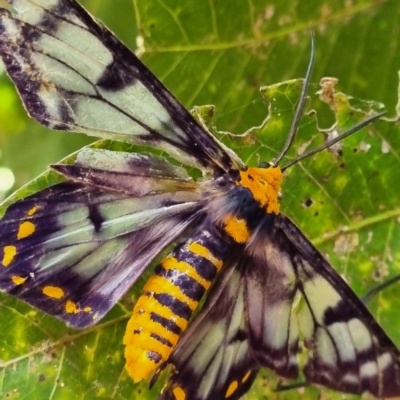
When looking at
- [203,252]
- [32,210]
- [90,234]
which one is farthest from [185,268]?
[32,210]

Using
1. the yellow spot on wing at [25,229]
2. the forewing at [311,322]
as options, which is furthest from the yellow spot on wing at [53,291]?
the forewing at [311,322]

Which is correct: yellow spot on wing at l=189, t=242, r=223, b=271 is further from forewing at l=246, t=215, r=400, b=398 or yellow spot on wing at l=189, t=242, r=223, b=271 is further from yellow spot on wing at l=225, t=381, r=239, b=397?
yellow spot on wing at l=225, t=381, r=239, b=397

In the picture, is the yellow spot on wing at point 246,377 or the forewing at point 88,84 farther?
the yellow spot on wing at point 246,377

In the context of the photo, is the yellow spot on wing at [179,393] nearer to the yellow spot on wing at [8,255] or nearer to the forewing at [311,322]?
the forewing at [311,322]

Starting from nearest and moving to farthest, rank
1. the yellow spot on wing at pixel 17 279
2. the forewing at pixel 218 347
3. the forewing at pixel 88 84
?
the forewing at pixel 88 84 → the yellow spot on wing at pixel 17 279 → the forewing at pixel 218 347

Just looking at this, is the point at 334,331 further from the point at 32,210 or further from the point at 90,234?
the point at 32,210

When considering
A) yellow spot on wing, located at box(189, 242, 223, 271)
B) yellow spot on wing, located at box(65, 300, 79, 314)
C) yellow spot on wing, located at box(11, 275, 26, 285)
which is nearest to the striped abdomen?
yellow spot on wing, located at box(189, 242, 223, 271)
